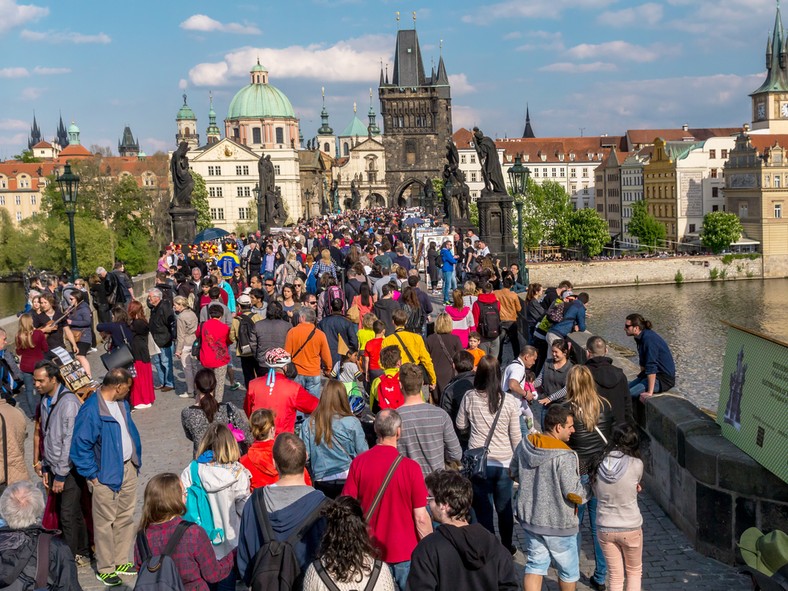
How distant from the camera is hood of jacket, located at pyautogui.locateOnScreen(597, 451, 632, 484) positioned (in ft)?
17.9

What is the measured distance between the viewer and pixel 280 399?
682 centimetres

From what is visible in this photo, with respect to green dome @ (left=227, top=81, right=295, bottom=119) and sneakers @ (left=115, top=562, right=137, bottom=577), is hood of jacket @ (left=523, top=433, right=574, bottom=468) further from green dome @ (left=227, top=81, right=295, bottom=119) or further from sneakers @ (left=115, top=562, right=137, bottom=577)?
green dome @ (left=227, top=81, right=295, bottom=119)

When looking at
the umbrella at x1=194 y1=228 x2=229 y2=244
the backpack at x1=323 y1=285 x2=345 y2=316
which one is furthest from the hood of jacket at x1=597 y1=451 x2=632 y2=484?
the umbrella at x1=194 y1=228 x2=229 y2=244

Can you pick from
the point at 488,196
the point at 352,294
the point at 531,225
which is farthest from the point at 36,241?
the point at 352,294

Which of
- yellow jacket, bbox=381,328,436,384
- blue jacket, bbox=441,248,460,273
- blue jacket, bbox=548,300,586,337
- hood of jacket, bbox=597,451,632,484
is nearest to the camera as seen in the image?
hood of jacket, bbox=597,451,632,484

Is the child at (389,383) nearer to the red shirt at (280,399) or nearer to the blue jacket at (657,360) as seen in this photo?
the red shirt at (280,399)

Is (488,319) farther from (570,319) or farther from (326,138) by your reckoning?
(326,138)

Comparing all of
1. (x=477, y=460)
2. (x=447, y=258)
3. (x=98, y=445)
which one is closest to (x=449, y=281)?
(x=447, y=258)

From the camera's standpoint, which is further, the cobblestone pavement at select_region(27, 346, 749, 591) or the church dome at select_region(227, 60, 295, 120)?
the church dome at select_region(227, 60, 295, 120)

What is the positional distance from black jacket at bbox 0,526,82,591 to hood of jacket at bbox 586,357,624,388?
4.13 meters

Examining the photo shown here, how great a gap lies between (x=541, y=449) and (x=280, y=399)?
88.9 inches

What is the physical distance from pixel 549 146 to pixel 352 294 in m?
122

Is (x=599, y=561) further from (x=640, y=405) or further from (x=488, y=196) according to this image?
(x=488, y=196)

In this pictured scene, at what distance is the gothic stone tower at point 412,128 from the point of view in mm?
123750
